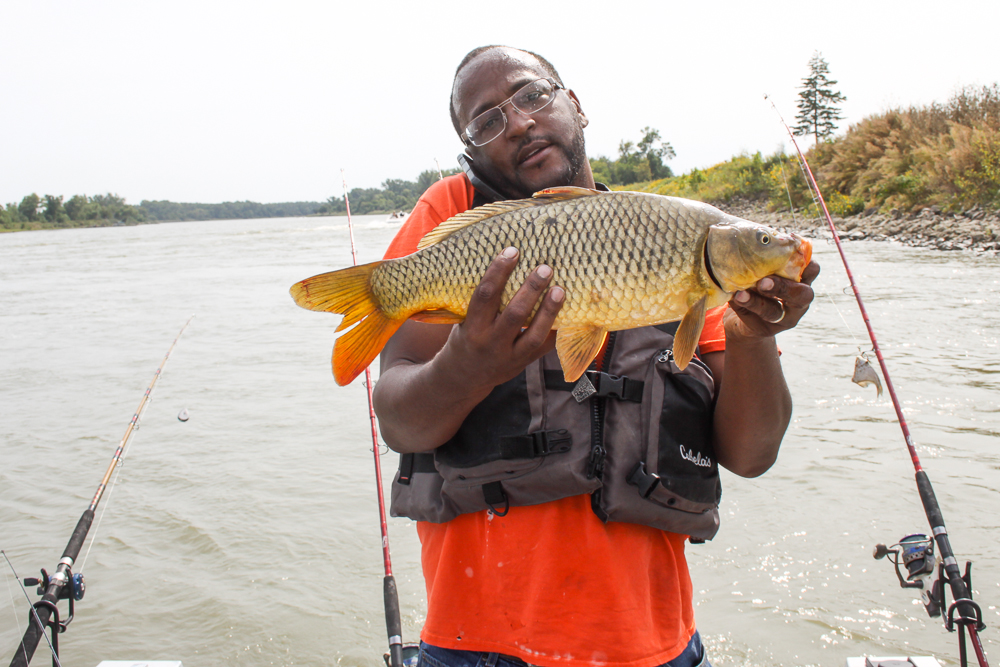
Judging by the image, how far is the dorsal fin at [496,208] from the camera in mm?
1539

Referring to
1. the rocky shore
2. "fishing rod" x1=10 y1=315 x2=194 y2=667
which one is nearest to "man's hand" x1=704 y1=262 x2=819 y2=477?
"fishing rod" x1=10 y1=315 x2=194 y2=667

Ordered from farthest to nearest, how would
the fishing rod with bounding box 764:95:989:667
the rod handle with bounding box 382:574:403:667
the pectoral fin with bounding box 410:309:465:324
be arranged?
the rod handle with bounding box 382:574:403:667 < the fishing rod with bounding box 764:95:989:667 < the pectoral fin with bounding box 410:309:465:324

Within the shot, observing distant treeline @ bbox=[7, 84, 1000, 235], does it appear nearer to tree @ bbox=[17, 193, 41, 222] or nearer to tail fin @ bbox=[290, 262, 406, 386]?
tail fin @ bbox=[290, 262, 406, 386]

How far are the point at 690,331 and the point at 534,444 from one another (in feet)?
1.53

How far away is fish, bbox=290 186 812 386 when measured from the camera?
1418mm

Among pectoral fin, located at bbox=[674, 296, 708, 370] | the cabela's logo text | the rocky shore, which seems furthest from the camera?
the rocky shore

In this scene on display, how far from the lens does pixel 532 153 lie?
1962 millimetres

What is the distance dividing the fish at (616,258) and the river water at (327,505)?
55 cm

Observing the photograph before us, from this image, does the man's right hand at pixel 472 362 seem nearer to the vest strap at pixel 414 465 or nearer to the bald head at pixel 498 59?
the vest strap at pixel 414 465

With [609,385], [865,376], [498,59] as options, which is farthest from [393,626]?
[865,376]

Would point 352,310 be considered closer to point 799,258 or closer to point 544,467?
point 544,467

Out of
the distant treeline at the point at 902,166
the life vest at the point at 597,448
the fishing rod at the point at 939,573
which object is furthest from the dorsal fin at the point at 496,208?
the distant treeline at the point at 902,166

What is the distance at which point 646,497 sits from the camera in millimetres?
1618

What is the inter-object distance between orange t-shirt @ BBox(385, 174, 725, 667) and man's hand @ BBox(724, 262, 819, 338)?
598 mm
